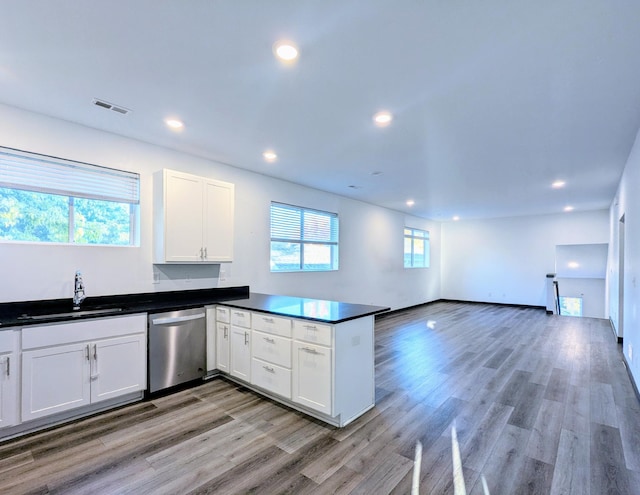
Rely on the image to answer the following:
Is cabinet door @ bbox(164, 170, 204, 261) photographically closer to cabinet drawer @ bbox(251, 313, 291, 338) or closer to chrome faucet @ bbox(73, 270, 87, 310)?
chrome faucet @ bbox(73, 270, 87, 310)

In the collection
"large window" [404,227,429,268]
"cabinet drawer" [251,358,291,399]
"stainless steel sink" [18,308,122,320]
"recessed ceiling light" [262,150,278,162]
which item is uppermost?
"recessed ceiling light" [262,150,278,162]

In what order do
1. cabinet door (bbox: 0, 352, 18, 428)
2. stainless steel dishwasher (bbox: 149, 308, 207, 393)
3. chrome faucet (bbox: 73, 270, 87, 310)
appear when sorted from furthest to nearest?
stainless steel dishwasher (bbox: 149, 308, 207, 393), chrome faucet (bbox: 73, 270, 87, 310), cabinet door (bbox: 0, 352, 18, 428)

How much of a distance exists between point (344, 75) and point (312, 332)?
1998 mm

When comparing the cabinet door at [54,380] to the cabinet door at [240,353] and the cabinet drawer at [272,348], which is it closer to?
the cabinet door at [240,353]

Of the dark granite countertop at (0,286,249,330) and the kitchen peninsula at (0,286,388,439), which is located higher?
the dark granite countertop at (0,286,249,330)

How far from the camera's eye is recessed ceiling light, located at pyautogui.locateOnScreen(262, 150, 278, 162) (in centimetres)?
390

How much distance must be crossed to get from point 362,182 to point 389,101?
106 inches

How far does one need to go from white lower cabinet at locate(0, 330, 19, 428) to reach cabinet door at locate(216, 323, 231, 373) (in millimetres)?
1669

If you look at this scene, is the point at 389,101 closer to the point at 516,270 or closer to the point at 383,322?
the point at 383,322

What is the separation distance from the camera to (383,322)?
23.0 feet

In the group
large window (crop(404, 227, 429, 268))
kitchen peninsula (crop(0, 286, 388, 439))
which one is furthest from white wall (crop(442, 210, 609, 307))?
kitchen peninsula (crop(0, 286, 388, 439))

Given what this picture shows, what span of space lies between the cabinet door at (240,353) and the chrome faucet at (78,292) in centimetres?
145

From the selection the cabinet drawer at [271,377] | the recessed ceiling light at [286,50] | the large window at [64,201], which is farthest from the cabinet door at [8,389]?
the recessed ceiling light at [286,50]

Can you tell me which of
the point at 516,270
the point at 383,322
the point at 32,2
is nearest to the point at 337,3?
the point at 32,2
